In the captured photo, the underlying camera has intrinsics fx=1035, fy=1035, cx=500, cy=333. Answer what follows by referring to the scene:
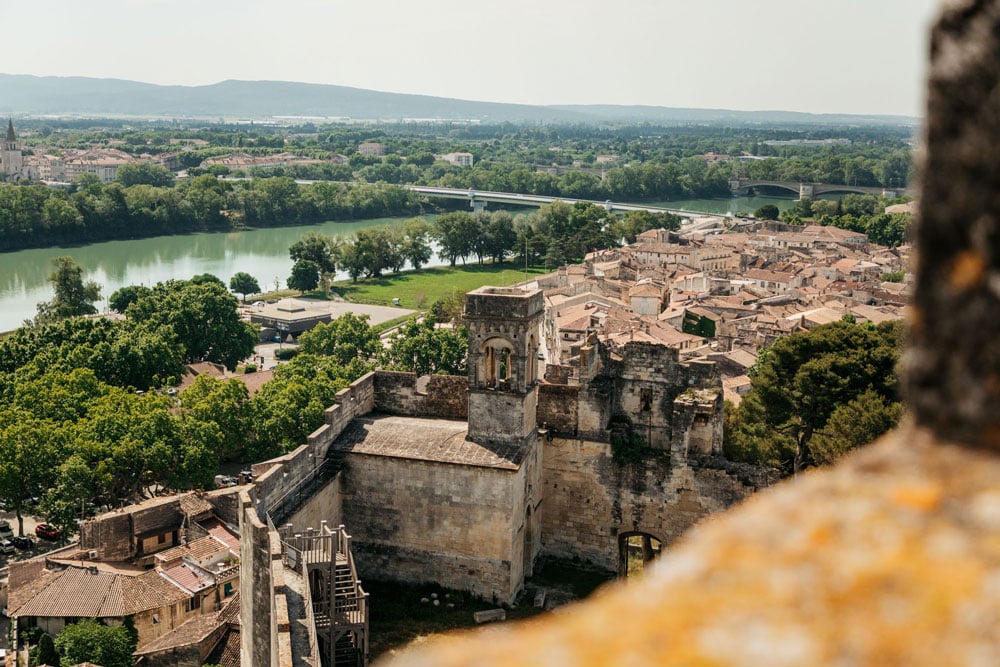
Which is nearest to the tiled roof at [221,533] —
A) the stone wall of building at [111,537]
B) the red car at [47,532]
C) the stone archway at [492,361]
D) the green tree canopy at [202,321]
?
the stone wall of building at [111,537]

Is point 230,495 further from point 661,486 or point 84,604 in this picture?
point 661,486

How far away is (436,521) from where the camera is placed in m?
18.1

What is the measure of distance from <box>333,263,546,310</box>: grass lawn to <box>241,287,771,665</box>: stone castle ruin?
4345 centimetres

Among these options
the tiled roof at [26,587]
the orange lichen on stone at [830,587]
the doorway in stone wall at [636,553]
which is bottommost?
the tiled roof at [26,587]

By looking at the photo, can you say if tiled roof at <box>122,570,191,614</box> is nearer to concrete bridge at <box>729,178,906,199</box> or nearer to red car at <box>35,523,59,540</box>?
red car at <box>35,523,59,540</box>

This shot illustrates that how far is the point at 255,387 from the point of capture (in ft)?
125

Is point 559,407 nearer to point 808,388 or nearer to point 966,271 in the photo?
point 808,388

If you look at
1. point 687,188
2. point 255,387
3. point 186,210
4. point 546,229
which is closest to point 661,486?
point 255,387

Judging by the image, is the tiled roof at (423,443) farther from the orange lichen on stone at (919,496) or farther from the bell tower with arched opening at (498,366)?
the orange lichen on stone at (919,496)

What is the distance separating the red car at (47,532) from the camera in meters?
26.8

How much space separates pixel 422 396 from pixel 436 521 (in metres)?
2.83

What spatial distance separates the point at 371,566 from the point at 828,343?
11128 mm

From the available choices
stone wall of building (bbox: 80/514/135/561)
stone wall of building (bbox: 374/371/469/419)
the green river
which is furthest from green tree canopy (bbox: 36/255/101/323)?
stone wall of building (bbox: 374/371/469/419)

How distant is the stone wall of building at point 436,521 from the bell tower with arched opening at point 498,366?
2.87 feet
